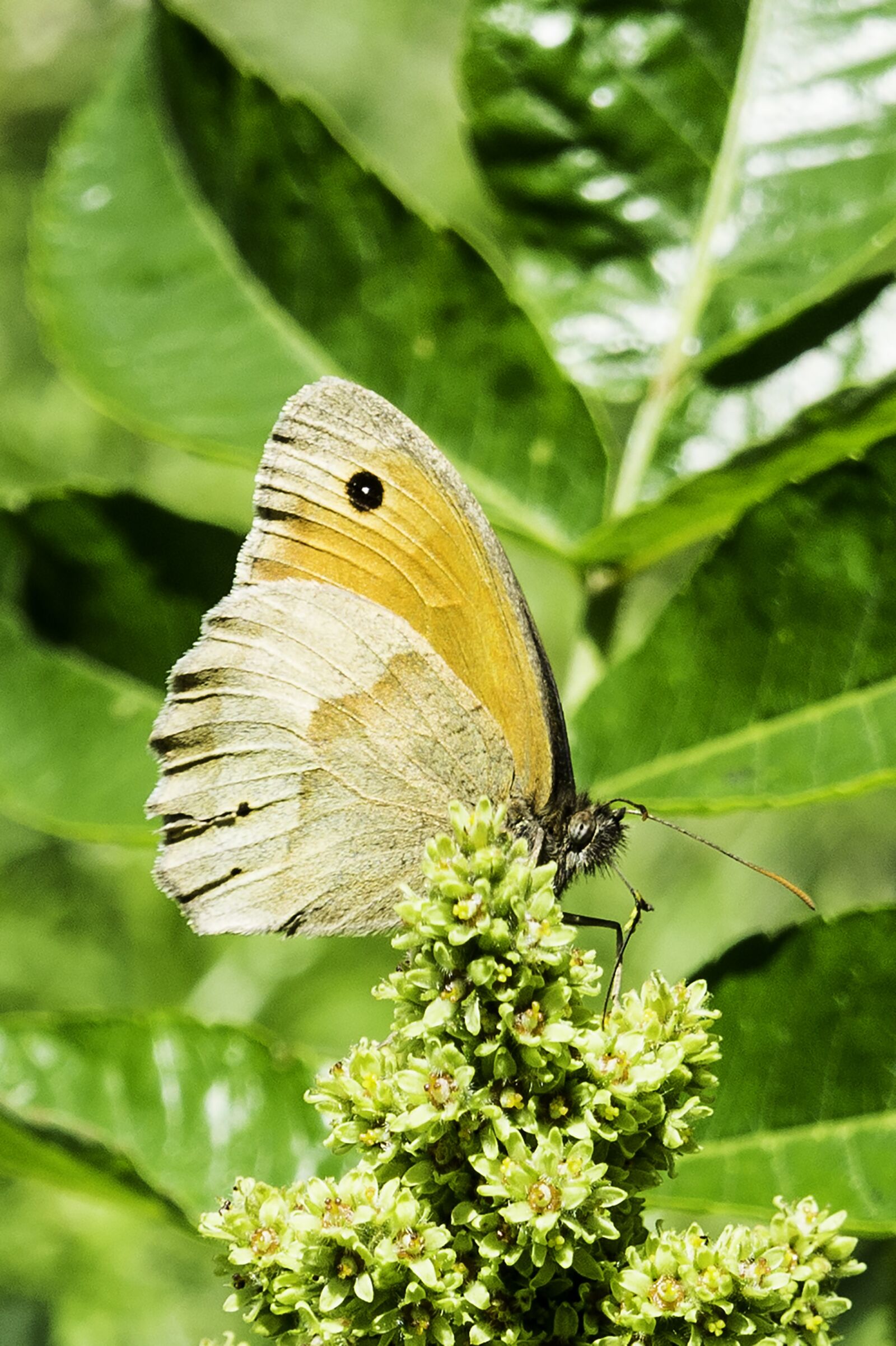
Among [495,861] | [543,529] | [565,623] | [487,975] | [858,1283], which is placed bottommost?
[858,1283]

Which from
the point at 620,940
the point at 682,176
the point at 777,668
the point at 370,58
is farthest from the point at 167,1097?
the point at 370,58

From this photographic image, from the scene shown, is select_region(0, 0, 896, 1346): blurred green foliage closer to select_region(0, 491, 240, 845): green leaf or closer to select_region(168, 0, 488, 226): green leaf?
select_region(0, 491, 240, 845): green leaf

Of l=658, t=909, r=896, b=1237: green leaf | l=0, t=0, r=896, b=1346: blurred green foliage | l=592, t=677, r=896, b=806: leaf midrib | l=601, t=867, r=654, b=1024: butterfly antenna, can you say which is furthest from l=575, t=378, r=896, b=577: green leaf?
l=658, t=909, r=896, b=1237: green leaf

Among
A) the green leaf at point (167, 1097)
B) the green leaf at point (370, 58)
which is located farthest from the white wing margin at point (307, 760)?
the green leaf at point (370, 58)

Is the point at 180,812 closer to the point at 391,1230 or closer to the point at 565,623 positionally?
the point at 391,1230

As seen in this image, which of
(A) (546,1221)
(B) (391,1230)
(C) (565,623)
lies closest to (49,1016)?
(B) (391,1230)

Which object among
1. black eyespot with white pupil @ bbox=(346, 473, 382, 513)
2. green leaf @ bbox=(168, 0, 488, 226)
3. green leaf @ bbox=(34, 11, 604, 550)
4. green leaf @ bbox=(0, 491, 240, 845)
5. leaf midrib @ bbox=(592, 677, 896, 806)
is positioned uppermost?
green leaf @ bbox=(168, 0, 488, 226)

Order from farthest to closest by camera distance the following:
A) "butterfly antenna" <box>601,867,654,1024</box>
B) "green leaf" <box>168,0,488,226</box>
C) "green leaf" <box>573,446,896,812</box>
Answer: "green leaf" <box>168,0,488,226</box> → "butterfly antenna" <box>601,867,654,1024</box> → "green leaf" <box>573,446,896,812</box>
